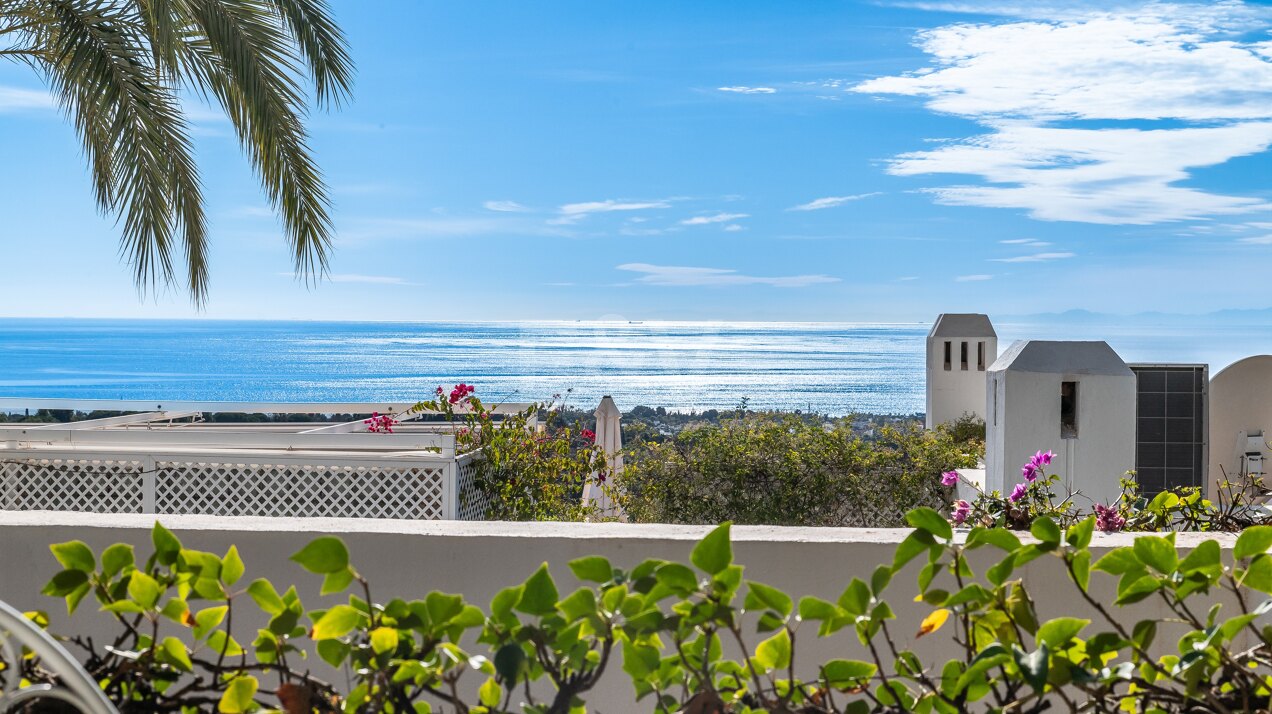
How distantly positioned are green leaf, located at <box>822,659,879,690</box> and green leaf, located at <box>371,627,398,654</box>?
403 mm

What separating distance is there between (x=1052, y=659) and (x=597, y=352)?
80.6m

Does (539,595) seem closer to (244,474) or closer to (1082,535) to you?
(1082,535)

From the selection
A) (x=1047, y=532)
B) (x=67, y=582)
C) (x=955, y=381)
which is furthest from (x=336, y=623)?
(x=955, y=381)

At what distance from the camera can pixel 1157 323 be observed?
67188 millimetres

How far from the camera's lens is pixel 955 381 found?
11.0 m

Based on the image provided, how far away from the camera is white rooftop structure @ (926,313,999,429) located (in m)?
11.0

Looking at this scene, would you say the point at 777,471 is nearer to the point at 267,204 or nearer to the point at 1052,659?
the point at 267,204

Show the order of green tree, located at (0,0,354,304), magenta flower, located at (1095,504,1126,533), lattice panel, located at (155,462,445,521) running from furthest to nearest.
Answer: lattice panel, located at (155,462,445,521) < green tree, located at (0,0,354,304) < magenta flower, located at (1095,504,1126,533)

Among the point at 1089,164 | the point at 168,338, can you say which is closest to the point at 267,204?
the point at 1089,164

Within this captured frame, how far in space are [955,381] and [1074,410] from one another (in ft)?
20.9

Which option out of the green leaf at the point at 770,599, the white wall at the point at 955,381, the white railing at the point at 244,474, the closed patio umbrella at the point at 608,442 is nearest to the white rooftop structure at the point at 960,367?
the white wall at the point at 955,381

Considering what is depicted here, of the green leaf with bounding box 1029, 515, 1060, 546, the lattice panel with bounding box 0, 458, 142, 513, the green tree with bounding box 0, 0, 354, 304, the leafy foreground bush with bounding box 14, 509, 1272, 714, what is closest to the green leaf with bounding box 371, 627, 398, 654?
the leafy foreground bush with bounding box 14, 509, 1272, 714

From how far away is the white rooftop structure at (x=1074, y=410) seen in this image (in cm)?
477

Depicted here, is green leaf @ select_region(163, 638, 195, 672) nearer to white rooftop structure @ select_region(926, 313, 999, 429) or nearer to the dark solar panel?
the dark solar panel
